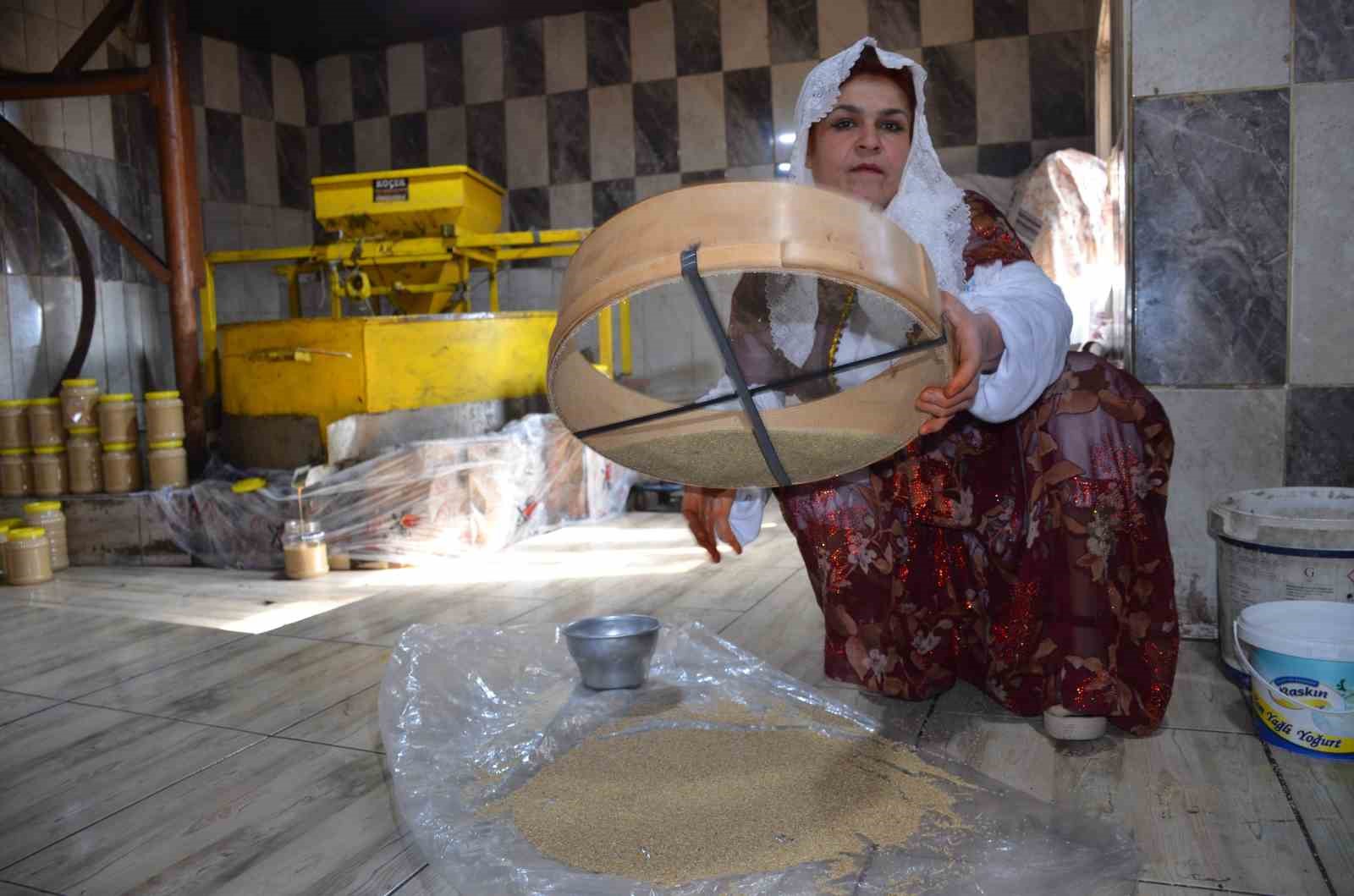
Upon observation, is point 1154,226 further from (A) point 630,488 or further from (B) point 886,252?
(A) point 630,488

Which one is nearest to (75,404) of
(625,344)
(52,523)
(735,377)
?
(52,523)

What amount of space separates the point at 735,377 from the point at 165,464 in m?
2.80

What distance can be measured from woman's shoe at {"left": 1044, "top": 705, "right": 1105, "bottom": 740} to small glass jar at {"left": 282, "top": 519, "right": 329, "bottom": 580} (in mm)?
2161

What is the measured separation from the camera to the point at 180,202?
3.44 m

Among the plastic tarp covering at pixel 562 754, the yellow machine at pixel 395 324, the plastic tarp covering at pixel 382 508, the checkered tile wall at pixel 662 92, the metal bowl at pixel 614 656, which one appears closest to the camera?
the plastic tarp covering at pixel 562 754

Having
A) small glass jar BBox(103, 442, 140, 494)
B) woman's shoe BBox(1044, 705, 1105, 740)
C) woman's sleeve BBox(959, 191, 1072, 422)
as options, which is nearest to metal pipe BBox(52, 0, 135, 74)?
small glass jar BBox(103, 442, 140, 494)

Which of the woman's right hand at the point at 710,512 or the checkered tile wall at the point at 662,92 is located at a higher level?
the checkered tile wall at the point at 662,92

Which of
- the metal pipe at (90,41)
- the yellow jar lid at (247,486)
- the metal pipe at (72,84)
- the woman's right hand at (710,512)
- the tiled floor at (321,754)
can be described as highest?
the metal pipe at (90,41)

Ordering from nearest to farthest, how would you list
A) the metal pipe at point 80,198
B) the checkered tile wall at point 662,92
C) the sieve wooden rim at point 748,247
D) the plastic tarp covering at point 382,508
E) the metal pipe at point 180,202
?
the sieve wooden rim at point 748,247, the plastic tarp covering at point 382,508, the metal pipe at point 180,202, the metal pipe at point 80,198, the checkered tile wall at point 662,92

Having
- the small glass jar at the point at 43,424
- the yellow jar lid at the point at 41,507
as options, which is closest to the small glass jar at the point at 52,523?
the yellow jar lid at the point at 41,507

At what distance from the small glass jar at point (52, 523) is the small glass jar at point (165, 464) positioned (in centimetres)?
29

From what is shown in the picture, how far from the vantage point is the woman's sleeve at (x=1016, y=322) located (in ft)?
3.92

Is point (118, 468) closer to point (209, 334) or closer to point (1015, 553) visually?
point (209, 334)

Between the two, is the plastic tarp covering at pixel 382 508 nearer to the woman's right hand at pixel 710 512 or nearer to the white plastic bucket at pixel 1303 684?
the woman's right hand at pixel 710 512
